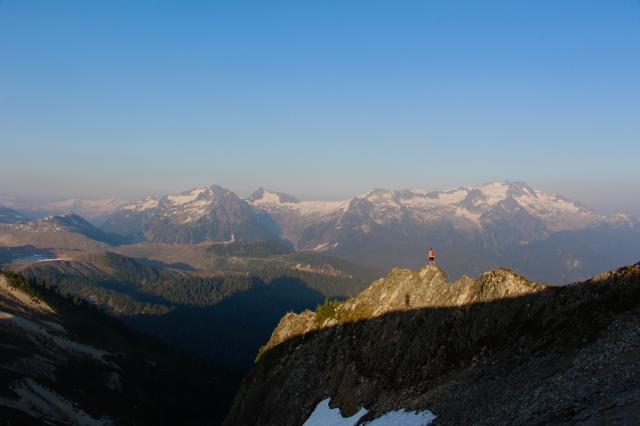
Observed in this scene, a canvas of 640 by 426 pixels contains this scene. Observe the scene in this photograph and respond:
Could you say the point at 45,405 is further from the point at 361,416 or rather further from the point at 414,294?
the point at 414,294

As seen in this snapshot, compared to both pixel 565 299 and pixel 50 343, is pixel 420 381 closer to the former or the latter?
pixel 565 299

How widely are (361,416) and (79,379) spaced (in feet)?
335

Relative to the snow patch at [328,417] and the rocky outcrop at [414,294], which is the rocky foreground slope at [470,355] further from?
the snow patch at [328,417]

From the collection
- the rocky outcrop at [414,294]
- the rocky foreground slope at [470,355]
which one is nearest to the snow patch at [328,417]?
the rocky foreground slope at [470,355]

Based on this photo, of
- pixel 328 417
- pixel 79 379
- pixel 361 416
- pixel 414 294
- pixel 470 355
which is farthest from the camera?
pixel 79 379

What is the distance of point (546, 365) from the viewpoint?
123 feet

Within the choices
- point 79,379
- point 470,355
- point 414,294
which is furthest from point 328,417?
point 79,379

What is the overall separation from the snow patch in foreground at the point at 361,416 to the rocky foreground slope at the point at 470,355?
88cm

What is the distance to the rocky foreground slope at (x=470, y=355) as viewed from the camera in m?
33.1

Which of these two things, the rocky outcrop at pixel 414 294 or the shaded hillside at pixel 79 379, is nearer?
the rocky outcrop at pixel 414 294

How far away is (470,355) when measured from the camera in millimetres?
47938

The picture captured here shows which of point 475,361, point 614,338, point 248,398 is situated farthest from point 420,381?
point 248,398

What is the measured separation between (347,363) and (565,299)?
Answer: 32.4m

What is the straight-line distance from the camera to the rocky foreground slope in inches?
1302
